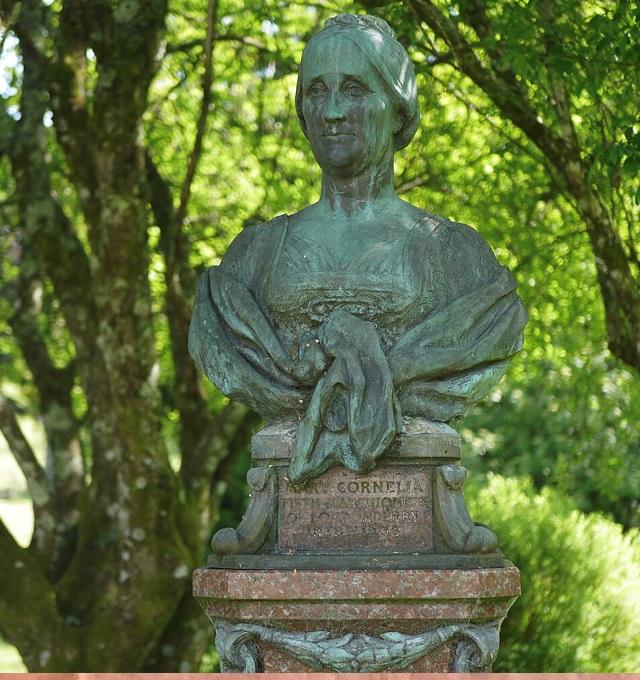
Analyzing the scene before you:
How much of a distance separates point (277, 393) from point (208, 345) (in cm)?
44

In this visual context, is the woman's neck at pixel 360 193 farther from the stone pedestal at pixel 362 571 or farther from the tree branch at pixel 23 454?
the tree branch at pixel 23 454

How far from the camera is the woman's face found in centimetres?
643

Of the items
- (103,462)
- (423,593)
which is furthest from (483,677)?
(103,462)

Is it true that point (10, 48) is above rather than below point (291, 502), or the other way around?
above

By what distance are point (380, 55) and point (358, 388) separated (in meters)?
1.55

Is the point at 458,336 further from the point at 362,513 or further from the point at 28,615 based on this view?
the point at 28,615

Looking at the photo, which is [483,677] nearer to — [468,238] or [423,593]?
[423,593]

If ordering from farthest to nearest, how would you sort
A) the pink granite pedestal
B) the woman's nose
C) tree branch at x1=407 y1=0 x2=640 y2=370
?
1. tree branch at x1=407 y1=0 x2=640 y2=370
2. the woman's nose
3. the pink granite pedestal

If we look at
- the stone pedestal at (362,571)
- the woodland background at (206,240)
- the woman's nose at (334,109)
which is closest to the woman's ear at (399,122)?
the woman's nose at (334,109)

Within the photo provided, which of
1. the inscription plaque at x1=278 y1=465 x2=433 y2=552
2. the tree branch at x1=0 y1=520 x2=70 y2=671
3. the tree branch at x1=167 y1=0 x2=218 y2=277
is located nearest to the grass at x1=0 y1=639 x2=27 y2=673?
the tree branch at x1=0 y1=520 x2=70 y2=671

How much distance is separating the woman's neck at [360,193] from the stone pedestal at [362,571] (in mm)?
1087

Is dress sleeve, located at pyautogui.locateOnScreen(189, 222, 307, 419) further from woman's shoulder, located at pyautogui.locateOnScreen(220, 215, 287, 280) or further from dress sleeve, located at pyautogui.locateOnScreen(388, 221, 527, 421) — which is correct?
dress sleeve, located at pyautogui.locateOnScreen(388, 221, 527, 421)

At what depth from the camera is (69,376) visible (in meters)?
12.0

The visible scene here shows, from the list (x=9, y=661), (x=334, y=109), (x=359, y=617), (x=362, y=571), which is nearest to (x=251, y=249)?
(x=334, y=109)
